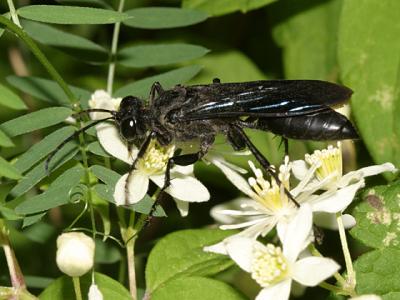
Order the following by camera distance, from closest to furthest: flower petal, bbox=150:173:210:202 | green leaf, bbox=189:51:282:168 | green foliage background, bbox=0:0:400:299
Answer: green foliage background, bbox=0:0:400:299 < flower petal, bbox=150:173:210:202 < green leaf, bbox=189:51:282:168

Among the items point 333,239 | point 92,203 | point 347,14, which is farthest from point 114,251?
point 347,14

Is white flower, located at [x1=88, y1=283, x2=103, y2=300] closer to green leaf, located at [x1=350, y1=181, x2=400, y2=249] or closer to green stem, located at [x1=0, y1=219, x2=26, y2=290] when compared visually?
green stem, located at [x1=0, y1=219, x2=26, y2=290]

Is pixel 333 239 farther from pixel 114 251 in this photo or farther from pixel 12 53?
pixel 12 53

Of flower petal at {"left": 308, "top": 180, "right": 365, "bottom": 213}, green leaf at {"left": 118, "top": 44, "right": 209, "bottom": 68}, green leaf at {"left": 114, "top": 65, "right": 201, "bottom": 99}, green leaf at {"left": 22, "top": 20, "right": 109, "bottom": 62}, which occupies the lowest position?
flower petal at {"left": 308, "top": 180, "right": 365, "bottom": 213}

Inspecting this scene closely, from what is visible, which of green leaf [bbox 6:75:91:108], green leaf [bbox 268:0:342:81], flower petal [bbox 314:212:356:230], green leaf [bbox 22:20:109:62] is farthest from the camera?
green leaf [bbox 268:0:342:81]

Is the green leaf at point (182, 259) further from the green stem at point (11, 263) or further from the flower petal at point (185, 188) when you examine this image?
the green stem at point (11, 263)

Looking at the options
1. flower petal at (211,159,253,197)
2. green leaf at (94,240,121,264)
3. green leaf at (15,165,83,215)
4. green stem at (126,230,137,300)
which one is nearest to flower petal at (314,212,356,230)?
flower petal at (211,159,253,197)

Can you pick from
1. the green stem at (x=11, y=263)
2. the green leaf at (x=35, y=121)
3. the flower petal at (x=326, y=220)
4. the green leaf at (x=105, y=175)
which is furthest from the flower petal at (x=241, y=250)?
the green leaf at (x=35, y=121)
